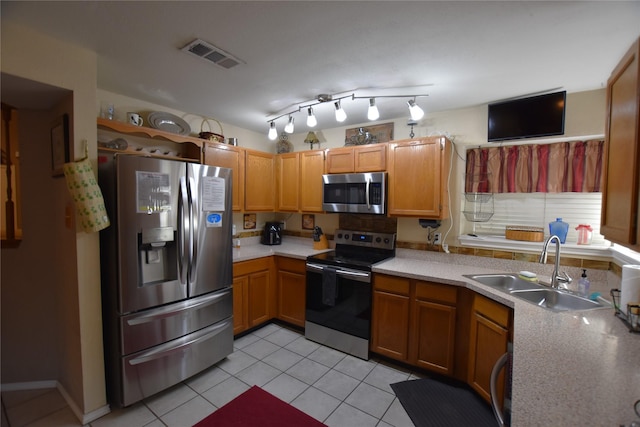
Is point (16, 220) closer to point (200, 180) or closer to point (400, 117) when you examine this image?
point (200, 180)

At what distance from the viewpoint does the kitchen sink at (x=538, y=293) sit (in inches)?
67.9

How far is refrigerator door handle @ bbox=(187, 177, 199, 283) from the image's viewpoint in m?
2.14

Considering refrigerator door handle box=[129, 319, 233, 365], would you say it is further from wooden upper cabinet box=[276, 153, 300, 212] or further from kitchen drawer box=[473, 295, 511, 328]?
kitchen drawer box=[473, 295, 511, 328]

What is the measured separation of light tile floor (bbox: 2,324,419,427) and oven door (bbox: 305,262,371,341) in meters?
0.29

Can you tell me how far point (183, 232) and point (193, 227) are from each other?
0.29 feet

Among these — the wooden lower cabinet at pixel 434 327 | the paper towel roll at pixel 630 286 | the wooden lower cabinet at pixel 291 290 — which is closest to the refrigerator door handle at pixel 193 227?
the wooden lower cabinet at pixel 291 290

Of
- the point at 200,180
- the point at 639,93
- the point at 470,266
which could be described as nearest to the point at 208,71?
the point at 200,180

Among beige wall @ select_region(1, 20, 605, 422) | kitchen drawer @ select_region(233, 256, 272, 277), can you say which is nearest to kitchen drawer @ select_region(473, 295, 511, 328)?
beige wall @ select_region(1, 20, 605, 422)

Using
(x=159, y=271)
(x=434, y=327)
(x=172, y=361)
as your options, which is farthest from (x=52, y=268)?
(x=434, y=327)

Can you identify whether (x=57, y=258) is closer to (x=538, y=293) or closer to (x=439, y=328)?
(x=439, y=328)

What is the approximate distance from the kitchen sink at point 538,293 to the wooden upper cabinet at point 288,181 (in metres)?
2.10

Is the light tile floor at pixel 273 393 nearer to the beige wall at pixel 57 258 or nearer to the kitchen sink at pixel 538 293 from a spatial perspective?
the beige wall at pixel 57 258

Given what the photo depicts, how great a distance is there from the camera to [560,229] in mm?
2270

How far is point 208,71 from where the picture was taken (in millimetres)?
2029
